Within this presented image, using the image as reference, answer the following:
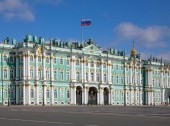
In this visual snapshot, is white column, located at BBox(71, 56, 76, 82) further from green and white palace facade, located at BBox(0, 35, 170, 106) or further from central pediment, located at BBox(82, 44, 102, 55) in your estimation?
central pediment, located at BBox(82, 44, 102, 55)

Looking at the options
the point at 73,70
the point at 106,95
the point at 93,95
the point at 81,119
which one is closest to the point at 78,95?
the point at 93,95

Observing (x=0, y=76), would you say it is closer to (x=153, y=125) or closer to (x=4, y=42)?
(x=4, y=42)

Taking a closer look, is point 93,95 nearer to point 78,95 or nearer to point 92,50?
point 78,95

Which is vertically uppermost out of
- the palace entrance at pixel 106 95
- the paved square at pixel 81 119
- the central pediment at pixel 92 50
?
the central pediment at pixel 92 50

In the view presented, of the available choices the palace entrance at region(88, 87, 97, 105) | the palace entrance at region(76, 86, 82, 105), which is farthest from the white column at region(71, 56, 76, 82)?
the palace entrance at region(88, 87, 97, 105)

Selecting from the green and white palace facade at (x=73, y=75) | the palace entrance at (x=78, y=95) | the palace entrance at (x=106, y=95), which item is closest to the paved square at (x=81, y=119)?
the green and white palace facade at (x=73, y=75)

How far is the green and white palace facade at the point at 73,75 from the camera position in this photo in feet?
285

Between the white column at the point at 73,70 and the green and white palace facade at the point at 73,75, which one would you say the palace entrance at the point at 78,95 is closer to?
the green and white palace facade at the point at 73,75

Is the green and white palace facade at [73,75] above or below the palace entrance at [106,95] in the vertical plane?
above

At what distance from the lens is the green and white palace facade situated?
86.8m

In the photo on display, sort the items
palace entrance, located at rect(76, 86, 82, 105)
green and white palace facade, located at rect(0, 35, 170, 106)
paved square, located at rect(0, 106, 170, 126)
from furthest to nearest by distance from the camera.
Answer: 1. palace entrance, located at rect(76, 86, 82, 105)
2. green and white palace facade, located at rect(0, 35, 170, 106)
3. paved square, located at rect(0, 106, 170, 126)

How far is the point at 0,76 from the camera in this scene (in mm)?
85312

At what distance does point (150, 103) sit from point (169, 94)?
40.0 ft

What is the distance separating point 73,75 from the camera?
9662cm
